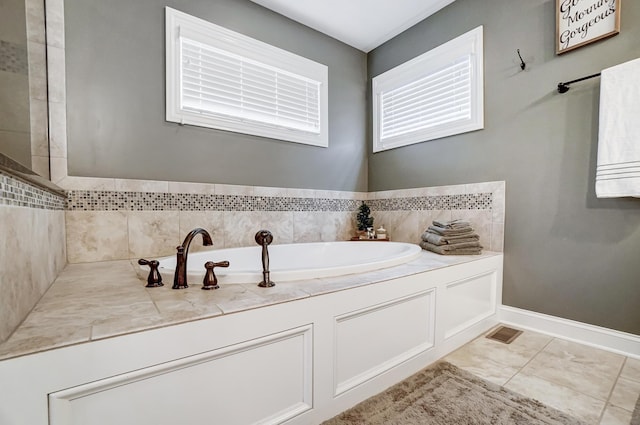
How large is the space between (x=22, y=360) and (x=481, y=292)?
217 cm

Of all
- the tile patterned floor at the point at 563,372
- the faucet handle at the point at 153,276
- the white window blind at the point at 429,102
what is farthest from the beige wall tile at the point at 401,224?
the faucet handle at the point at 153,276

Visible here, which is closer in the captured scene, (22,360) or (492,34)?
(22,360)

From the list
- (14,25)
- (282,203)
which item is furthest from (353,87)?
(14,25)

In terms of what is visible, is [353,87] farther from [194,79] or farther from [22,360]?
[22,360]

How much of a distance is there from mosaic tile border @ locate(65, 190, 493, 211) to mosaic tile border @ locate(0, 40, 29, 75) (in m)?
0.66

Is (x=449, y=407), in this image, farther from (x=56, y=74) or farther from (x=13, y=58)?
(x=56, y=74)

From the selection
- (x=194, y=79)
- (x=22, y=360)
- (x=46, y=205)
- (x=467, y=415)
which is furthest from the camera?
(x=194, y=79)

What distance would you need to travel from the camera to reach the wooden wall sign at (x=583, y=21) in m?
1.57

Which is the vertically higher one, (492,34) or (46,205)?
(492,34)

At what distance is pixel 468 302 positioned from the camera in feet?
5.72

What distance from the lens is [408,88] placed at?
2678 mm

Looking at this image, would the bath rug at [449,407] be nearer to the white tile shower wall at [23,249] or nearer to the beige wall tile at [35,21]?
the white tile shower wall at [23,249]

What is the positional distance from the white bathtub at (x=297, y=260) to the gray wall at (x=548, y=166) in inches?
32.2

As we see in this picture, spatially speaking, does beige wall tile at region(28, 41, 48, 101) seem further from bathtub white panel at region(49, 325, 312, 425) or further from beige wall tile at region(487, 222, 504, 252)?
beige wall tile at region(487, 222, 504, 252)
